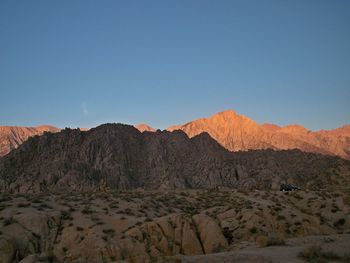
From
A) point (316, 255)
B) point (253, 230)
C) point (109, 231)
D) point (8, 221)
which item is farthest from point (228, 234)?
point (8, 221)

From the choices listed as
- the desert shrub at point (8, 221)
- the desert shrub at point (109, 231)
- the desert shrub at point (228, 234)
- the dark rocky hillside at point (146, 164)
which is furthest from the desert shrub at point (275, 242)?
the dark rocky hillside at point (146, 164)

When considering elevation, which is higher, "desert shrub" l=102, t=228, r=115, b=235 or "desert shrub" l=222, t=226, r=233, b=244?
"desert shrub" l=102, t=228, r=115, b=235

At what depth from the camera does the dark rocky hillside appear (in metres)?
82.1

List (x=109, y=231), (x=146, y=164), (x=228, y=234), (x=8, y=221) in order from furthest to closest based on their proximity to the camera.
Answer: (x=146, y=164) < (x=228, y=234) < (x=109, y=231) < (x=8, y=221)

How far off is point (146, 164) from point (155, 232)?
7170 centimetres

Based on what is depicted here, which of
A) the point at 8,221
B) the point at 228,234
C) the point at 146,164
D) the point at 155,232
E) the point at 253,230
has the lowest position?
the point at 228,234

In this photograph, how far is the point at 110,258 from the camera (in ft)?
73.9

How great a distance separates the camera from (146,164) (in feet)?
317

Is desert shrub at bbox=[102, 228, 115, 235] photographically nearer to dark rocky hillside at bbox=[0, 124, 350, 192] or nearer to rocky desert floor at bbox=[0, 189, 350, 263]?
rocky desert floor at bbox=[0, 189, 350, 263]

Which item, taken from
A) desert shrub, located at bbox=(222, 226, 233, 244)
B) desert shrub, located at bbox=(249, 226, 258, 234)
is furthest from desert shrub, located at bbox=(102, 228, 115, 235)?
desert shrub, located at bbox=(249, 226, 258, 234)

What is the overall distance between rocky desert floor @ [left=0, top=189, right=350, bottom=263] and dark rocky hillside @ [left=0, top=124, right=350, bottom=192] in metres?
45.3

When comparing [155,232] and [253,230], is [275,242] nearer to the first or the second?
[253,230]

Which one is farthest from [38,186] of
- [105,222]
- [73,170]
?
[105,222]

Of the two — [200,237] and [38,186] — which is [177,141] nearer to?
[38,186]
